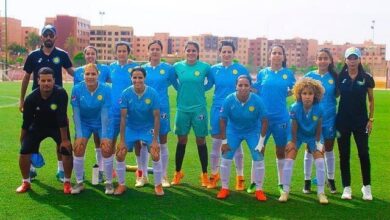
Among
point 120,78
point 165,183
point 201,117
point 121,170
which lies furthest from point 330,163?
point 120,78

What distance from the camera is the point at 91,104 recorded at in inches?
264

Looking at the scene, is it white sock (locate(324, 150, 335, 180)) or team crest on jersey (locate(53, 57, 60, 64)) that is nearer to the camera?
white sock (locate(324, 150, 335, 180))

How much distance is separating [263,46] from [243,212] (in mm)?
120873

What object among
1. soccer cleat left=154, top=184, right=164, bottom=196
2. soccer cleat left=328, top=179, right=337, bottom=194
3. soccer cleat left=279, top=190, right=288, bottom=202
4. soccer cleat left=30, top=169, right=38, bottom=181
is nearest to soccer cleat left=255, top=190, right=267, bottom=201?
soccer cleat left=279, top=190, right=288, bottom=202

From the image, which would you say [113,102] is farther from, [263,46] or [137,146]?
[263,46]

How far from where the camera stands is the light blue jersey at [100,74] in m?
7.38

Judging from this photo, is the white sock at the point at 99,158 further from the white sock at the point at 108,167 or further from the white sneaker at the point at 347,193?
the white sneaker at the point at 347,193

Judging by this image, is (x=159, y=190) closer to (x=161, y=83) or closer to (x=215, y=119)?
(x=215, y=119)

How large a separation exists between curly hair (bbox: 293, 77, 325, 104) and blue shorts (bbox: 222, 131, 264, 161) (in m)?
0.76

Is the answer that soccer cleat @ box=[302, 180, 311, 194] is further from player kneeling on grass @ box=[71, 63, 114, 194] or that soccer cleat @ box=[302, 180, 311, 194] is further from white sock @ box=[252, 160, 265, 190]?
player kneeling on grass @ box=[71, 63, 114, 194]

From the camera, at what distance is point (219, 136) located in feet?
23.7

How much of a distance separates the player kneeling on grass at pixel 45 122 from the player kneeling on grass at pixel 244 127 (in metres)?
2.03

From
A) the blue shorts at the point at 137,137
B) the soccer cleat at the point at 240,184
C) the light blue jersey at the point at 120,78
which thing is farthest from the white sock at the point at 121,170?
the soccer cleat at the point at 240,184

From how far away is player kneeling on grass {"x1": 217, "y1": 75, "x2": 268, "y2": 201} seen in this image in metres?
6.52
